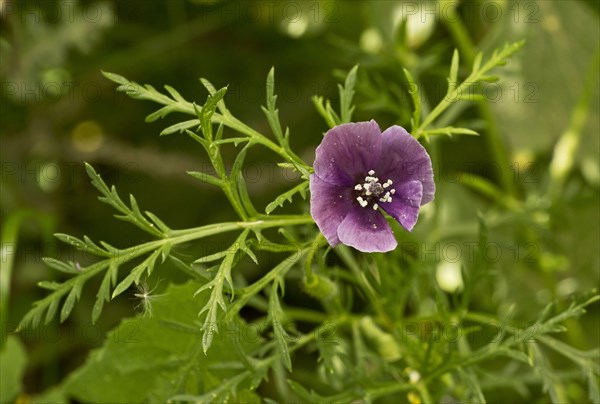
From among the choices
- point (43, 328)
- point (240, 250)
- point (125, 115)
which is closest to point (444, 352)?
point (240, 250)

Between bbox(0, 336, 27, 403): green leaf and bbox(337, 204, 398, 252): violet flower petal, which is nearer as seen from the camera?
bbox(337, 204, 398, 252): violet flower petal

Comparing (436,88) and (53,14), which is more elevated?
(53,14)

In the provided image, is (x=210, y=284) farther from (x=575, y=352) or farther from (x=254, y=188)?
(x=254, y=188)

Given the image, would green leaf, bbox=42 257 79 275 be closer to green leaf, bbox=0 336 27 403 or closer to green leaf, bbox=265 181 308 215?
green leaf, bbox=265 181 308 215

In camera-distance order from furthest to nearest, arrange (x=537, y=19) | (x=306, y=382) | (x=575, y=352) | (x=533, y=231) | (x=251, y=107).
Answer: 1. (x=251, y=107)
2. (x=537, y=19)
3. (x=533, y=231)
4. (x=306, y=382)
5. (x=575, y=352)

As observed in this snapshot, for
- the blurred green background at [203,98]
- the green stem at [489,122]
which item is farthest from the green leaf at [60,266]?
the green stem at [489,122]

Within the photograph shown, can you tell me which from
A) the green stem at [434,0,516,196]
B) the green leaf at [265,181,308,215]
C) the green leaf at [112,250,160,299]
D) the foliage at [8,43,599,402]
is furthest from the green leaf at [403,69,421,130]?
the green stem at [434,0,516,196]
